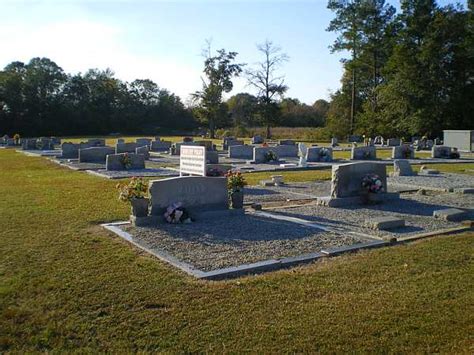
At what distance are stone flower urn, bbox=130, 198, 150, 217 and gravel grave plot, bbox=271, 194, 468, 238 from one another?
270 cm

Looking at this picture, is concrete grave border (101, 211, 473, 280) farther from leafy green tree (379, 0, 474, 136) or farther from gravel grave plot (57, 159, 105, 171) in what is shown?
leafy green tree (379, 0, 474, 136)

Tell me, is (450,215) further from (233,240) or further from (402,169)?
(402,169)

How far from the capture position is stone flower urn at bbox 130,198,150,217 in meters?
8.57

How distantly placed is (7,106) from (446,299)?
235 feet

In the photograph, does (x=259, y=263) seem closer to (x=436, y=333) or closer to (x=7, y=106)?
(x=436, y=333)

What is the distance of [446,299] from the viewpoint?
4945 mm

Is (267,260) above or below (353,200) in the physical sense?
below

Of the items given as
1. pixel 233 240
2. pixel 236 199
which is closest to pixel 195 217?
pixel 236 199

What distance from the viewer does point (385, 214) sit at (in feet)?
32.7

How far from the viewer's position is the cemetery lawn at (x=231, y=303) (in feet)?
13.4

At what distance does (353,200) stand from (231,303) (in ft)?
22.3

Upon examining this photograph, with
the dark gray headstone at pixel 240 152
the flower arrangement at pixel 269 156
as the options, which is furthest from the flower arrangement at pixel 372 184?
the dark gray headstone at pixel 240 152

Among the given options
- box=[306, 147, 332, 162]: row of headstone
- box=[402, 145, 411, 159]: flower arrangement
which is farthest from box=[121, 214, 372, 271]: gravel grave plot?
box=[402, 145, 411, 159]: flower arrangement

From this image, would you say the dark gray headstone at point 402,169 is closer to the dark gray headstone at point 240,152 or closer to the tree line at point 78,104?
the dark gray headstone at point 240,152
